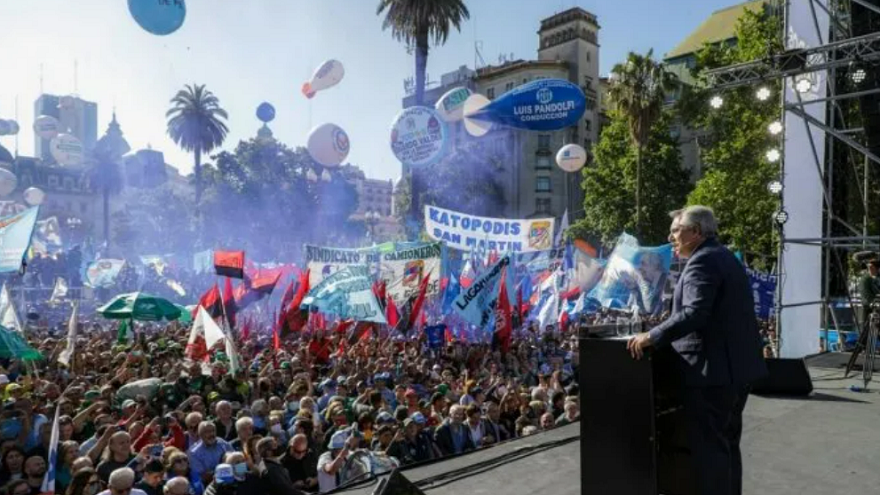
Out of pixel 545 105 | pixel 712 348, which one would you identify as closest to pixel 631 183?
pixel 545 105

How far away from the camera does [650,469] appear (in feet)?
10.6

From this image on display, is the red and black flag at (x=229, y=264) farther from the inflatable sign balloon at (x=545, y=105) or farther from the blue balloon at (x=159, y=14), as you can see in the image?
the inflatable sign balloon at (x=545, y=105)

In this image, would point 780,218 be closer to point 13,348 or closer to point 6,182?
point 13,348

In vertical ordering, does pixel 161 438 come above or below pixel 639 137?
below

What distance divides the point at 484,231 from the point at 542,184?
42878mm

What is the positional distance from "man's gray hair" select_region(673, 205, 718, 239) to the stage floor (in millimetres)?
1896

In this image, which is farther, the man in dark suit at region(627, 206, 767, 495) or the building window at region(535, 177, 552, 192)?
the building window at region(535, 177, 552, 192)

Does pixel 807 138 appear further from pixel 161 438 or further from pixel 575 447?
pixel 161 438

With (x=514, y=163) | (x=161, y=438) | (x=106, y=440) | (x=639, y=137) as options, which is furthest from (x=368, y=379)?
(x=514, y=163)

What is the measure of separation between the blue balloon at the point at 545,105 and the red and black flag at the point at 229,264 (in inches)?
317

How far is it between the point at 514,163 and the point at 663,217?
25.6 metres

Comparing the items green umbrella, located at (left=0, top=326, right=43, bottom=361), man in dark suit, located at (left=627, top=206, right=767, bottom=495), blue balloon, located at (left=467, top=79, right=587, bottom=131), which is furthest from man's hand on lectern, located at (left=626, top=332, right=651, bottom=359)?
blue balloon, located at (left=467, top=79, right=587, bottom=131)

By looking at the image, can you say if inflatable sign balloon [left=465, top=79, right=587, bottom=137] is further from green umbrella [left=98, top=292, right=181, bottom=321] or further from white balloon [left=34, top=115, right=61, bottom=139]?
white balloon [left=34, top=115, right=61, bottom=139]

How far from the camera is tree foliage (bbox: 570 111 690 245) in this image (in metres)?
38.8
